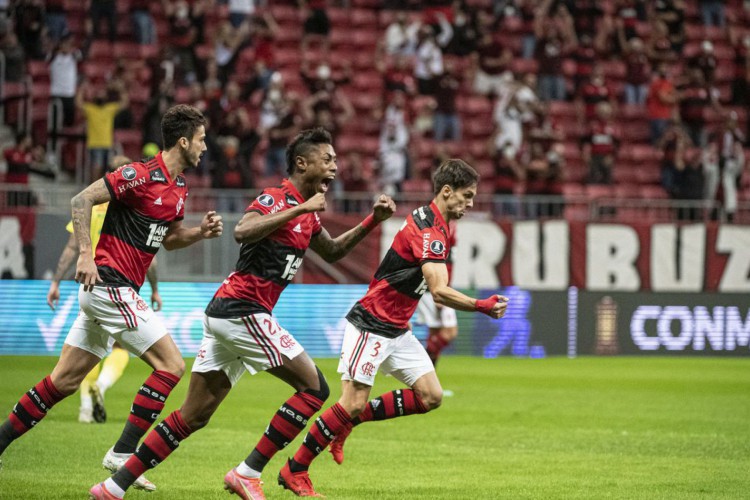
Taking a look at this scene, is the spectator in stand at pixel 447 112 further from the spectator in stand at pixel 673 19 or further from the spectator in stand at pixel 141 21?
the spectator in stand at pixel 673 19

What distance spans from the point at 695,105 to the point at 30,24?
13.5 m

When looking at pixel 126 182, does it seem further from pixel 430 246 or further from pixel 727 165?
pixel 727 165

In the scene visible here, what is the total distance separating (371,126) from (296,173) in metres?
17.3

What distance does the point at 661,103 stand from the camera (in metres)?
25.2

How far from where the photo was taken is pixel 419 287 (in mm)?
8570

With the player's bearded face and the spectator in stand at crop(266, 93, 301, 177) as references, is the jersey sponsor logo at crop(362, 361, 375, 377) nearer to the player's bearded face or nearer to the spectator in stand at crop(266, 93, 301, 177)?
the player's bearded face

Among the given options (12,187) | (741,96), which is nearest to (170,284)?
(12,187)

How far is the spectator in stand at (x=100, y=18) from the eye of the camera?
23.9 m

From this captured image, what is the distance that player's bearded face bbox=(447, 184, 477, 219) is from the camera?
8430mm

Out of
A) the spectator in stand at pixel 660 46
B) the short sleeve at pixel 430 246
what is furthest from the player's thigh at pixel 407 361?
the spectator in stand at pixel 660 46

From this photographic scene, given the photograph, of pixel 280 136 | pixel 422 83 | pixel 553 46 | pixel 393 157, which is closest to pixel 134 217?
pixel 280 136

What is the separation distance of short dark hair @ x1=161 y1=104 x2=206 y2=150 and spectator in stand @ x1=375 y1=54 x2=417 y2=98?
16011 millimetres

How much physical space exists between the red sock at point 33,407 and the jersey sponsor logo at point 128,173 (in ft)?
4.84

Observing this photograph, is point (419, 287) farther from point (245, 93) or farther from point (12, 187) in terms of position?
point (245, 93)
